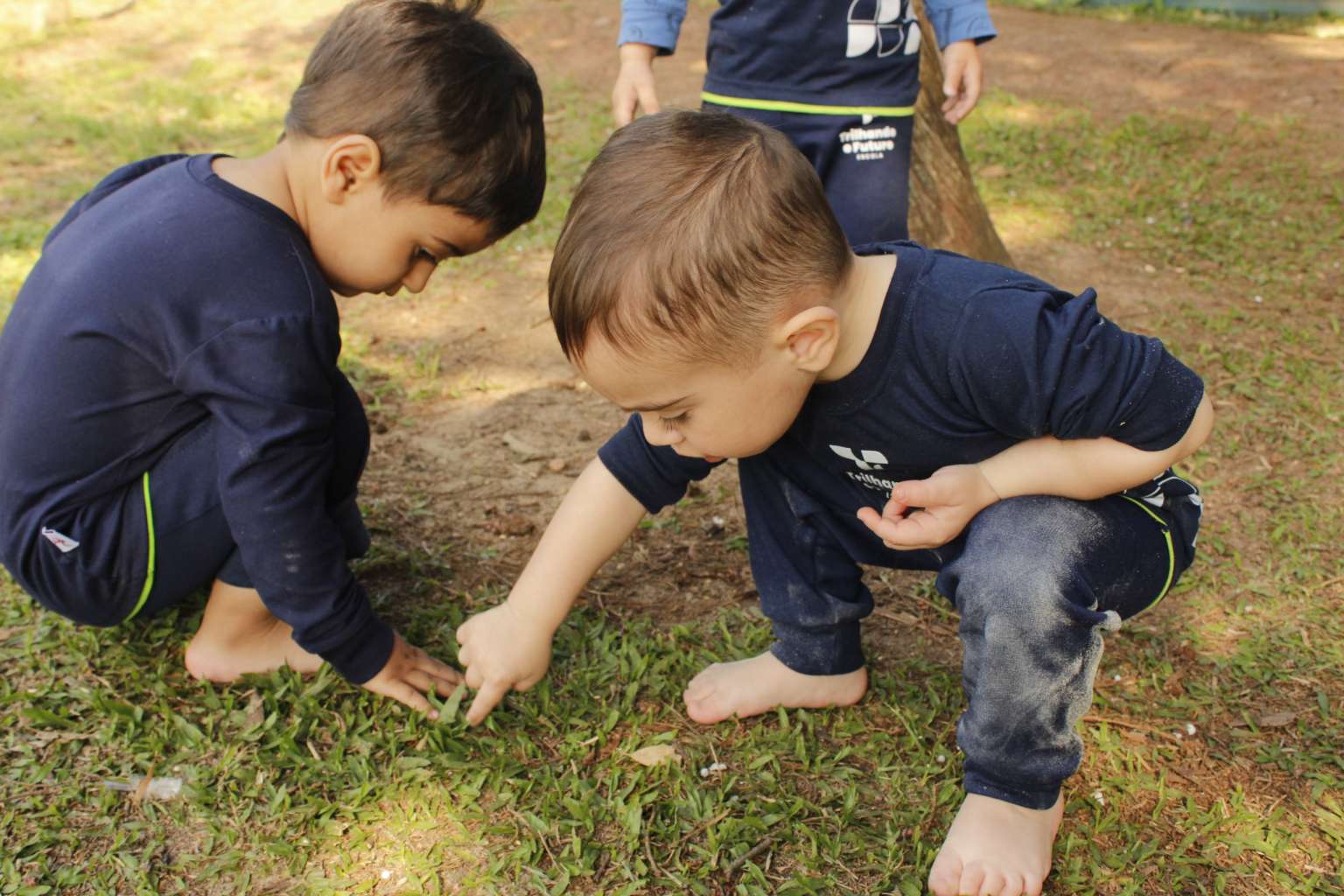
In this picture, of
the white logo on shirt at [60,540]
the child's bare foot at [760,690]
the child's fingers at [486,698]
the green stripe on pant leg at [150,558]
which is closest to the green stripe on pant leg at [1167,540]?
the child's bare foot at [760,690]

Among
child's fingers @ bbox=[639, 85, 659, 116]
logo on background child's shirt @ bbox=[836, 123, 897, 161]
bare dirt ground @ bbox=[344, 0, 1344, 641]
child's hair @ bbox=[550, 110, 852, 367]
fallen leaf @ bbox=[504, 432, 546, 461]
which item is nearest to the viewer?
child's hair @ bbox=[550, 110, 852, 367]

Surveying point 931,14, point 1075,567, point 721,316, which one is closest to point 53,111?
point 931,14

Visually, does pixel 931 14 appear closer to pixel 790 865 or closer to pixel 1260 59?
pixel 790 865

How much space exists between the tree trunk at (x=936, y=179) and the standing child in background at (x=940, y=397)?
6.48 feet

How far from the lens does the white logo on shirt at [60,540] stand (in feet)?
7.03

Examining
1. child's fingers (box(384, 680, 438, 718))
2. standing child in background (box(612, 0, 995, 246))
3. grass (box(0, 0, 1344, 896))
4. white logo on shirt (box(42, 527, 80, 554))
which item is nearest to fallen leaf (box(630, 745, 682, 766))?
grass (box(0, 0, 1344, 896))

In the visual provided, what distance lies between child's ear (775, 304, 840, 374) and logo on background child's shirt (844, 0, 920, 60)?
141 cm

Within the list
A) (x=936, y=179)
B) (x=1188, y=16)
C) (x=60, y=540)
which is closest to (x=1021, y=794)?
(x=60, y=540)

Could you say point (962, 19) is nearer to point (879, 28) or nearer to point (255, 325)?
point (879, 28)

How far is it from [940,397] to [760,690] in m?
0.76

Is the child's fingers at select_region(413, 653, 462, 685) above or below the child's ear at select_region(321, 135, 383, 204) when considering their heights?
below

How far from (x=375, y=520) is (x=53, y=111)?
184 inches

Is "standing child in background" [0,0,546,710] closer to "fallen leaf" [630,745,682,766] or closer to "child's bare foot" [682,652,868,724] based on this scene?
"fallen leaf" [630,745,682,766]

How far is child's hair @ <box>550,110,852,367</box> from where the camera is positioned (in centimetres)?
168
